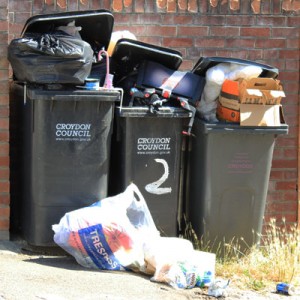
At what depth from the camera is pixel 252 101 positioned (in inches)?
226

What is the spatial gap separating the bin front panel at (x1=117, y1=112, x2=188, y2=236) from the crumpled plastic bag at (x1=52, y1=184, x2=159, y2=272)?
34 centimetres

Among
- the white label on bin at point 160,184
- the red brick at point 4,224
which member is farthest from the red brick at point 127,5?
the red brick at point 4,224

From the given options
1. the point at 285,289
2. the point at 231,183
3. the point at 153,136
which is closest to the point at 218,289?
the point at 285,289

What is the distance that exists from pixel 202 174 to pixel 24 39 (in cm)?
174

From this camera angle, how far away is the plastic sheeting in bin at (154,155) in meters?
5.76

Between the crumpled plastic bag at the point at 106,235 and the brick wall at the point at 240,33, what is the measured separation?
4.00 ft

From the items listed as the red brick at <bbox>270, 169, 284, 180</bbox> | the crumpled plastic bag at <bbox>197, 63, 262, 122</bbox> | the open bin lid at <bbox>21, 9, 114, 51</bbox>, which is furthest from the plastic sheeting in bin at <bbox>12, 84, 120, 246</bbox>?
the red brick at <bbox>270, 169, 284, 180</bbox>

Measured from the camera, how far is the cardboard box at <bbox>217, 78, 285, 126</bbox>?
5.72 m

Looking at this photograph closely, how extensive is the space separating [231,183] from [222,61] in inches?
38.4

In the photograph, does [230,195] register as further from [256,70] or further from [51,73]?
[51,73]

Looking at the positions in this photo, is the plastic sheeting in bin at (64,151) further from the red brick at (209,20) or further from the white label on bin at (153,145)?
the red brick at (209,20)

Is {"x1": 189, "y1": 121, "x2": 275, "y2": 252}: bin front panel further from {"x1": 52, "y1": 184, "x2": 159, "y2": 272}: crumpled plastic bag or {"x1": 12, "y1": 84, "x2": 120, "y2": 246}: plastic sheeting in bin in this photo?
{"x1": 12, "y1": 84, "x2": 120, "y2": 246}: plastic sheeting in bin

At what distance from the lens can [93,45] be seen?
20.4 ft

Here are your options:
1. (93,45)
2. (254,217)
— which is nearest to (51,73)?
(93,45)
